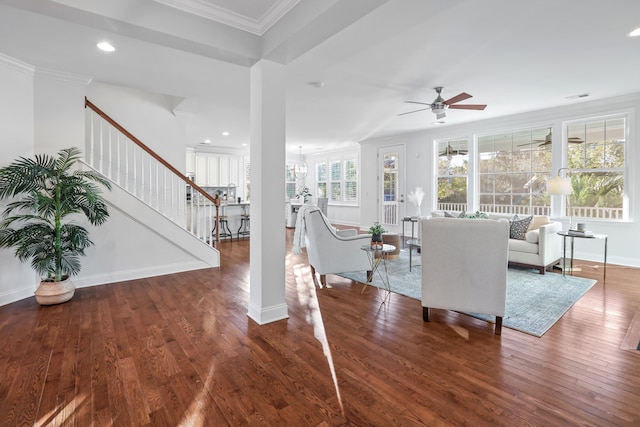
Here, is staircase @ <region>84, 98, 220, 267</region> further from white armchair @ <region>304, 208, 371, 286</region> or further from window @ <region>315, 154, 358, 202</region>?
window @ <region>315, 154, 358, 202</region>

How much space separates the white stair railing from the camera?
14.5 ft

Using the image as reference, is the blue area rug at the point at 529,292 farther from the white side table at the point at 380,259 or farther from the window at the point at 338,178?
the window at the point at 338,178

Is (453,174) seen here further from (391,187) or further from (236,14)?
(236,14)

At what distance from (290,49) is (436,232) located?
78.7 inches

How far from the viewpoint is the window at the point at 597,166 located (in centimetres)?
523

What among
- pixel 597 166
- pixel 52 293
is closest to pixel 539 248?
pixel 597 166

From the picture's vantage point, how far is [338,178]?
11.0m

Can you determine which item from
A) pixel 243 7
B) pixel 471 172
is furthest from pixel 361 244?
pixel 471 172

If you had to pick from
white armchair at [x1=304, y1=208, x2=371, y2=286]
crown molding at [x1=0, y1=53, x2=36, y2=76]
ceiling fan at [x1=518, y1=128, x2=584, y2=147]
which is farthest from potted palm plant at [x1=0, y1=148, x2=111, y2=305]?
ceiling fan at [x1=518, y1=128, x2=584, y2=147]

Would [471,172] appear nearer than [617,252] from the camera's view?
No

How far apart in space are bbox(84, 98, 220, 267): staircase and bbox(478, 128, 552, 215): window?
18.4ft

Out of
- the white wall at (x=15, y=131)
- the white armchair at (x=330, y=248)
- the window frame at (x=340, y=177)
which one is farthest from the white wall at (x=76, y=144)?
the window frame at (x=340, y=177)

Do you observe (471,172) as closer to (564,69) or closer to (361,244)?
(564,69)

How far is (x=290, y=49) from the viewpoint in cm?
270
